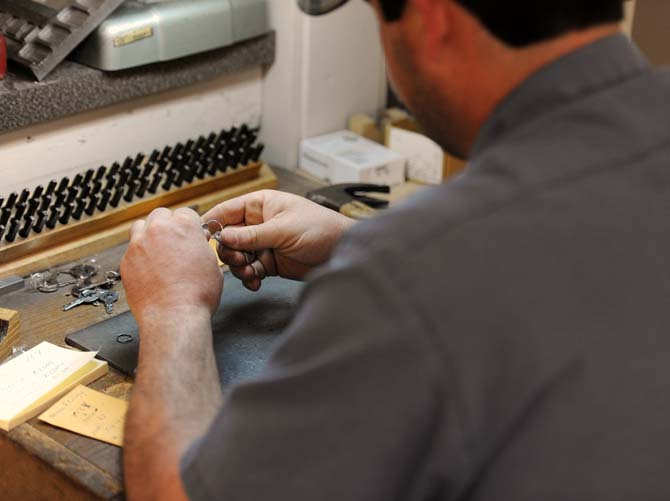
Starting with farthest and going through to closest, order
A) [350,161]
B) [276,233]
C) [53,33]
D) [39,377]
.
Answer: [350,161]
[53,33]
[276,233]
[39,377]

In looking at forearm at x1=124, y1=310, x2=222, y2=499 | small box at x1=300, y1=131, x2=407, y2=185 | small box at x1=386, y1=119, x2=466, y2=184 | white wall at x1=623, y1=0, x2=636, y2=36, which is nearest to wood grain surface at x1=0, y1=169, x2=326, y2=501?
forearm at x1=124, y1=310, x2=222, y2=499

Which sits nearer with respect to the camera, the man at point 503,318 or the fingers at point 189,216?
the man at point 503,318

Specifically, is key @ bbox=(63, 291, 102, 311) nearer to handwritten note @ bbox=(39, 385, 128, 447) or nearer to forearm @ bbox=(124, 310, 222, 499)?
handwritten note @ bbox=(39, 385, 128, 447)

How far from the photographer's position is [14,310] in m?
1.37

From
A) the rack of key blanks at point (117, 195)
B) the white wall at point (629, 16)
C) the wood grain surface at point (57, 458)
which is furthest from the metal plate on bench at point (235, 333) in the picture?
the white wall at point (629, 16)

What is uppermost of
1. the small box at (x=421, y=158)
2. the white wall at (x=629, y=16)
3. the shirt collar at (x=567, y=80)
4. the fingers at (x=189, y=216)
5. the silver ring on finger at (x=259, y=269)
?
the shirt collar at (x=567, y=80)

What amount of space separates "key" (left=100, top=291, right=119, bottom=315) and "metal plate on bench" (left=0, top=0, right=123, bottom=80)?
0.40m

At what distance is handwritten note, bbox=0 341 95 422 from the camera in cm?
115

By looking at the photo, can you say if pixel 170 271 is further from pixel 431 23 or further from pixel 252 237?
pixel 431 23

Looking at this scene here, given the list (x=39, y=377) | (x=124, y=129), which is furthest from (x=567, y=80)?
(x=124, y=129)

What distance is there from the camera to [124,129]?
172 cm

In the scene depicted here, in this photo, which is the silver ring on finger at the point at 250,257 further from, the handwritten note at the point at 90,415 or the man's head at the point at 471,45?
the man's head at the point at 471,45

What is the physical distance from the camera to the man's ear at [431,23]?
0.76m

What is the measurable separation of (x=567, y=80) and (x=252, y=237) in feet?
2.06
